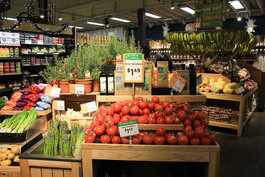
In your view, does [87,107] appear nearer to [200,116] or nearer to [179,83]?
[179,83]

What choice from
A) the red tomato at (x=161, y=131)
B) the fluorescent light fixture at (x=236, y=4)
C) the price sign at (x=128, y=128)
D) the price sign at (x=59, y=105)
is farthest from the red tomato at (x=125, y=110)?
the fluorescent light fixture at (x=236, y=4)

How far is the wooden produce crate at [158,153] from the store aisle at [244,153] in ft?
4.50

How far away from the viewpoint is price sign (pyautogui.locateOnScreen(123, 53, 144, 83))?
2.22 metres

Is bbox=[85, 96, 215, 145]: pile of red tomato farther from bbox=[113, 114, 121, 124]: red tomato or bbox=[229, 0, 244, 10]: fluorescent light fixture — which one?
bbox=[229, 0, 244, 10]: fluorescent light fixture

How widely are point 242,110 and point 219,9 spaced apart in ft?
7.73

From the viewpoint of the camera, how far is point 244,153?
344cm

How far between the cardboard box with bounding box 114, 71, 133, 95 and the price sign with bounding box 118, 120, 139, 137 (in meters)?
0.73

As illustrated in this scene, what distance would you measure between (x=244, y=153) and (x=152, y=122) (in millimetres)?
2514

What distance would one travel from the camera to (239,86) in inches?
161

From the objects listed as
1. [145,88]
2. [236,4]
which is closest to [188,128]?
[145,88]

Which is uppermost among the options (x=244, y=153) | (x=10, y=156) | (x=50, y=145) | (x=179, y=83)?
(x=179, y=83)

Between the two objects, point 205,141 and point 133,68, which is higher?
point 133,68

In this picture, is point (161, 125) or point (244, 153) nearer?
point (161, 125)

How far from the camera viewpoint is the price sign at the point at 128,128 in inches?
65.3
